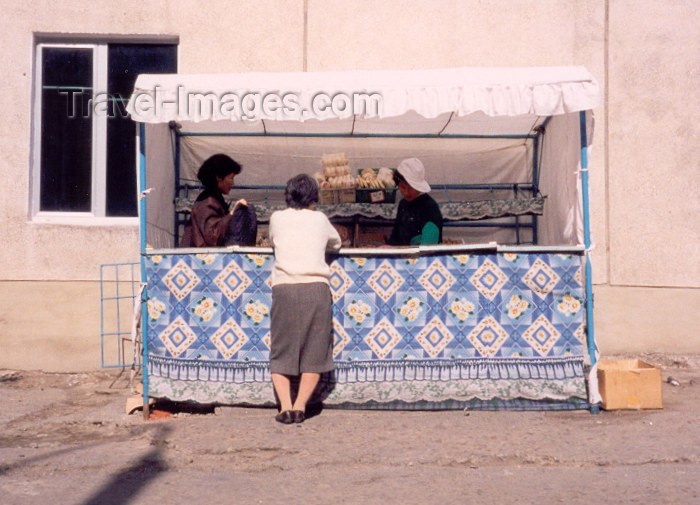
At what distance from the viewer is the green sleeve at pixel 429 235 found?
21.0 ft

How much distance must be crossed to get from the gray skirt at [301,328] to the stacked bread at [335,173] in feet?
6.21

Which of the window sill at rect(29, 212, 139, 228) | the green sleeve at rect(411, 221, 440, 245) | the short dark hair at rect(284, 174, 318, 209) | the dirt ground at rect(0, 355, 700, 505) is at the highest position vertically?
the short dark hair at rect(284, 174, 318, 209)

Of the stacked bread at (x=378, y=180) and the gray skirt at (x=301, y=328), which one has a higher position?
the stacked bread at (x=378, y=180)

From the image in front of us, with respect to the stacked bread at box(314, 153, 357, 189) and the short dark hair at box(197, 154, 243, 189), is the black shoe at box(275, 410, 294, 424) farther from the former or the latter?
the stacked bread at box(314, 153, 357, 189)

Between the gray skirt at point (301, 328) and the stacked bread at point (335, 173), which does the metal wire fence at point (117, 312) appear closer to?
the stacked bread at point (335, 173)

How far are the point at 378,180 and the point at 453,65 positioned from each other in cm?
143

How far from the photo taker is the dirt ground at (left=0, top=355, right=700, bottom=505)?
13.9ft

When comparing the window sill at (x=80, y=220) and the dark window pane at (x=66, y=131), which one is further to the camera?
the dark window pane at (x=66, y=131)

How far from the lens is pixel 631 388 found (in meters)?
5.86

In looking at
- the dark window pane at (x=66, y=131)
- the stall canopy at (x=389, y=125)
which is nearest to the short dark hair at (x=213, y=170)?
the stall canopy at (x=389, y=125)

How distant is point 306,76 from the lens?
5.95m

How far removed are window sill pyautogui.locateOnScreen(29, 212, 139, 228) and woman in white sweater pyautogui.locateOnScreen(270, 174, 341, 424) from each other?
2621 millimetres

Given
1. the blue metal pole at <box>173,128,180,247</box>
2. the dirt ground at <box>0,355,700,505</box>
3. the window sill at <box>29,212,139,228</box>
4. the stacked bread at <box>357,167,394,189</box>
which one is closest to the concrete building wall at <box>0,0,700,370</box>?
the window sill at <box>29,212,139,228</box>

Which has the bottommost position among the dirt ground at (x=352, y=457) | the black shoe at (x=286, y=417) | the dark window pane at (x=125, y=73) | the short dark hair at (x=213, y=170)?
the dirt ground at (x=352, y=457)
